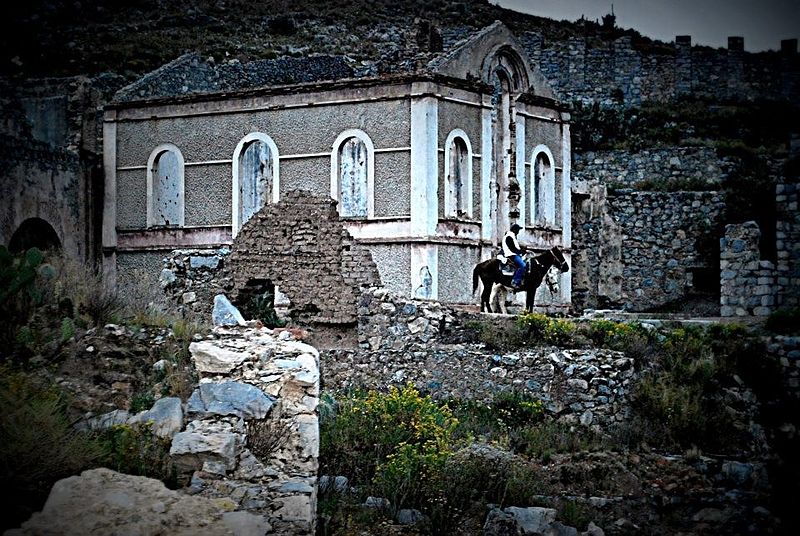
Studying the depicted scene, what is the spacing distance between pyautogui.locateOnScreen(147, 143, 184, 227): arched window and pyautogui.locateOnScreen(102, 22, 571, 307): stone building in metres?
0.03

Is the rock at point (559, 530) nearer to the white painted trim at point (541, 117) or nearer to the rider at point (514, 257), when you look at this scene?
the rider at point (514, 257)

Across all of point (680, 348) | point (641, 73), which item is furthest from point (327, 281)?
point (641, 73)

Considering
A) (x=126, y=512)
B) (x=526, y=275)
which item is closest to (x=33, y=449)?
(x=126, y=512)

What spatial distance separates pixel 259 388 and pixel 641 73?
124ft

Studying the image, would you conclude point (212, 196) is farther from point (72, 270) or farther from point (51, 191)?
point (72, 270)

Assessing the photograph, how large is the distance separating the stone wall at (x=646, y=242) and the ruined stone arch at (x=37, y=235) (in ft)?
47.6

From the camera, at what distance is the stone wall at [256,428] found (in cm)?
1144

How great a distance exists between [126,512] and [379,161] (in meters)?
15.8

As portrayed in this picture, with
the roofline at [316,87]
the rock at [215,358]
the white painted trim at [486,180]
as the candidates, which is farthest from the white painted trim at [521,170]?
the rock at [215,358]

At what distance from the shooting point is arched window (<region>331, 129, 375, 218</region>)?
25266mm

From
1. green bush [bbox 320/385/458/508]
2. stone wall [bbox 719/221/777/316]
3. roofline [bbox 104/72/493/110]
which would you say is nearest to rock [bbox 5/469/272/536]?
green bush [bbox 320/385/458/508]

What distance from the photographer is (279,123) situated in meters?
26.6

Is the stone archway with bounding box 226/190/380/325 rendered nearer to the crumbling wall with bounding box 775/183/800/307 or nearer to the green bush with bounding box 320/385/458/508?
the green bush with bounding box 320/385/458/508

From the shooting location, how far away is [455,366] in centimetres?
1811
